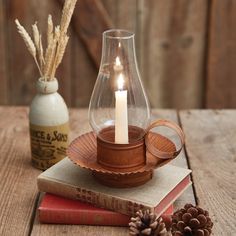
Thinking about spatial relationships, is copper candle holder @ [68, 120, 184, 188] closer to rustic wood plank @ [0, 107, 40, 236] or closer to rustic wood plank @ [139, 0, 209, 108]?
rustic wood plank @ [0, 107, 40, 236]

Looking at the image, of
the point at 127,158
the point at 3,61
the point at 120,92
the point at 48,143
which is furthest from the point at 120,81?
the point at 3,61

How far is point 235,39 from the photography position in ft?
8.84

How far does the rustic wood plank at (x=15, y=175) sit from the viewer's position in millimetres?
1156

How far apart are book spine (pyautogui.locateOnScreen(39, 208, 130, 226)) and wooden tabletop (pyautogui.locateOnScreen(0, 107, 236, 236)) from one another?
1 cm

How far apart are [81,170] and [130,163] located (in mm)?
131

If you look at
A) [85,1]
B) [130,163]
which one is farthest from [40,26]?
[130,163]

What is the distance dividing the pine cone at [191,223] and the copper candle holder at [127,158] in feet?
0.48

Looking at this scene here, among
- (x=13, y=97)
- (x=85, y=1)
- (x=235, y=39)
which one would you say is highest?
(x=85, y=1)

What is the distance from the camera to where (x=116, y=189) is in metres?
1.17

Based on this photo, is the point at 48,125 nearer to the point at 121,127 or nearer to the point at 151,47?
the point at 121,127

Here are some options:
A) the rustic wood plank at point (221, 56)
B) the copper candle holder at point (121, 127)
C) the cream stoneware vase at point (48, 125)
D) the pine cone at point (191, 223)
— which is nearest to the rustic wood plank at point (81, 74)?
the rustic wood plank at point (221, 56)

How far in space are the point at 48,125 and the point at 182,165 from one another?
1.06ft

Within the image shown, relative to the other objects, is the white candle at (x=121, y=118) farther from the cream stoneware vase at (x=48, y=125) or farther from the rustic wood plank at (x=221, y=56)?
the rustic wood plank at (x=221, y=56)

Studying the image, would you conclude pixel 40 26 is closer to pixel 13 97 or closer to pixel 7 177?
pixel 13 97
